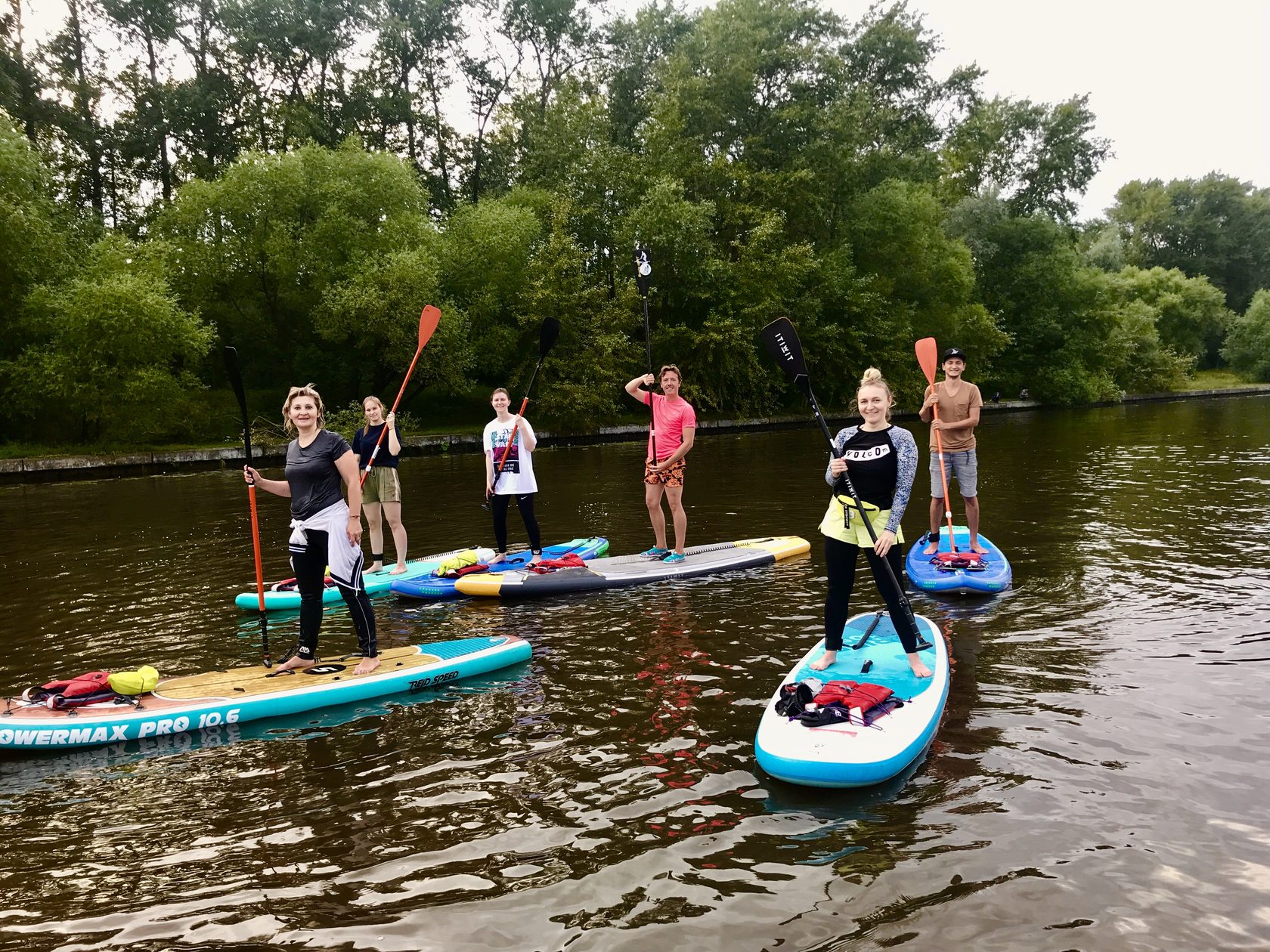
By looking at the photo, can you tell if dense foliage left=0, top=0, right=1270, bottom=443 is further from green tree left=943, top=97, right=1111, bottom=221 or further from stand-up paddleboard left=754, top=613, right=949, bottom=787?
stand-up paddleboard left=754, top=613, right=949, bottom=787

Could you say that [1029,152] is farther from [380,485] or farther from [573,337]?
[380,485]

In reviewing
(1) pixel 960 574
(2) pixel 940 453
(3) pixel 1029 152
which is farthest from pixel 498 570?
(3) pixel 1029 152

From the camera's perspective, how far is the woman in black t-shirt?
6.59m

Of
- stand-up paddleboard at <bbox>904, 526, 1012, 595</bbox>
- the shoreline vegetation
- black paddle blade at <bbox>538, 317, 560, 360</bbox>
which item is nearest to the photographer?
stand-up paddleboard at <bbox>904, 526, 1012, 595</bbox>

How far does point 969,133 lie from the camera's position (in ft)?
177

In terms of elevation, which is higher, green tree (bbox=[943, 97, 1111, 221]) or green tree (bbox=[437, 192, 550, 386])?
green tree (bbox=[943, 97, 1111, 221])

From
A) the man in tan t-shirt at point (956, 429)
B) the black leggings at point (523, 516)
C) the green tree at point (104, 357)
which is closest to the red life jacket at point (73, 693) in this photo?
the black leggings at point (523, 516)

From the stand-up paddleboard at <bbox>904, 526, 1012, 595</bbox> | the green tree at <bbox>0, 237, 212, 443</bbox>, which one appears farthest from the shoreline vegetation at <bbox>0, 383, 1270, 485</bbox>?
the stand-up paddleboard at <bbox>904, 526, 1012, 595</bbox>

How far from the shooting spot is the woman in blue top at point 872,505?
5828mm

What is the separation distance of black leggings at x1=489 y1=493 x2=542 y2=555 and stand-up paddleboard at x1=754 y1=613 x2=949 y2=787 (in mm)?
5101

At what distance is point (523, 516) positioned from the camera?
34.6 ft

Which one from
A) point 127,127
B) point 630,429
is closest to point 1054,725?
point 630,429

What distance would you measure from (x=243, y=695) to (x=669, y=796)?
3268 mm

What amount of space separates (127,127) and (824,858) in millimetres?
48923
